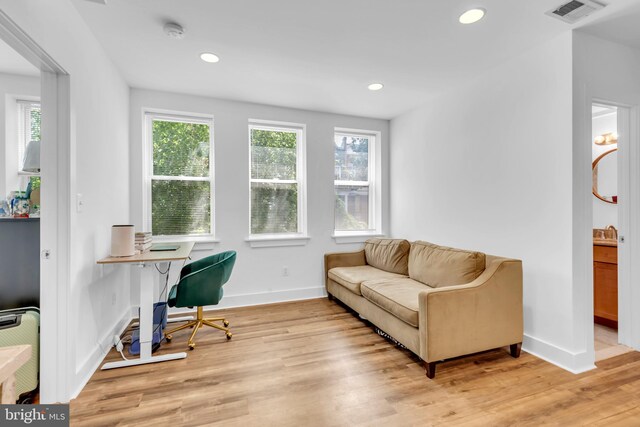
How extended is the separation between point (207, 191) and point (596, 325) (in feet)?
14.9

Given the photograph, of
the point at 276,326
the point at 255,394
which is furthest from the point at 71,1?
the point at 276,326

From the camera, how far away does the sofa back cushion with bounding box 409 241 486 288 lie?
254cm

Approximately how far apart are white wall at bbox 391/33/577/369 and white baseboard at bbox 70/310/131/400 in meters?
3.44

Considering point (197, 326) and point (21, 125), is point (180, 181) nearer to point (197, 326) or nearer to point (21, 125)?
point (21, 125)

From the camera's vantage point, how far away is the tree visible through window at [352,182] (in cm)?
434

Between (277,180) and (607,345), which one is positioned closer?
(607,345)

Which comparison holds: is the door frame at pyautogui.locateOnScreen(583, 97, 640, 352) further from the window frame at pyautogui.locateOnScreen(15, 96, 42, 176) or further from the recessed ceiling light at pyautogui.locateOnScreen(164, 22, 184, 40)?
the window frame at pyautogui.locateOnScreen(15, 96, 42, 176)

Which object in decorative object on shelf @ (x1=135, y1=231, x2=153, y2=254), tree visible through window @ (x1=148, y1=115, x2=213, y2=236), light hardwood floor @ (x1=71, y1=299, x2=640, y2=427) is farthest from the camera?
tree visible through window @ (x1=148, y1=115, x2=213, y2=236)

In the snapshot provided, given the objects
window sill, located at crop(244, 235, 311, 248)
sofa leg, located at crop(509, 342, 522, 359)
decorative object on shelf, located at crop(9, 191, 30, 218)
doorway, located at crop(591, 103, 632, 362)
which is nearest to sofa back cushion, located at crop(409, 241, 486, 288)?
sofa leg, located at crop(509, 342, 522, 359)

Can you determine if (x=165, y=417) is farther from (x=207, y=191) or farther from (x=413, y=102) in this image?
(x=413, y=102)

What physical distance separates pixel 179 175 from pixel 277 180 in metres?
1.19

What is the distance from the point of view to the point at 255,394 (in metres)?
1.99

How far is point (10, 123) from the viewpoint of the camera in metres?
2.85

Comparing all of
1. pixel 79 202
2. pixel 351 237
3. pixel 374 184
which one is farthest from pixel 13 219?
pixel 374 184
